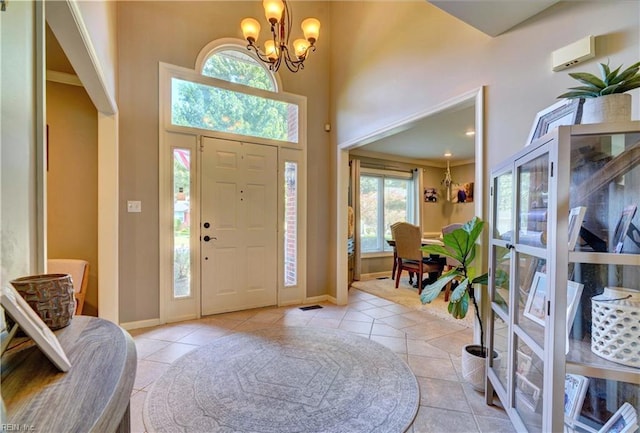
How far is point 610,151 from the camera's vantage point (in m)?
1.17

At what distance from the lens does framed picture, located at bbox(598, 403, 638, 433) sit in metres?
1.12

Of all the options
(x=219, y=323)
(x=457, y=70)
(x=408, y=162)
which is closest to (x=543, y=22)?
(x=457, y=70)

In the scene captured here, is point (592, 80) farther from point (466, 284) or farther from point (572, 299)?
point (466, 284)

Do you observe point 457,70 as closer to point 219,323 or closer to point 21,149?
point 21,149

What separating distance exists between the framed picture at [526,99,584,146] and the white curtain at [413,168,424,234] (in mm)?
4804

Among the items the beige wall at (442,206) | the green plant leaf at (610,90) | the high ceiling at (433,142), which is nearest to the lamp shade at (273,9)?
the high ceiling at (433,142)

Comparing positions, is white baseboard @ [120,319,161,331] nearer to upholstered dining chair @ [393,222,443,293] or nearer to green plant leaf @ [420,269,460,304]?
green plant leaf @ [420,269,460,304]

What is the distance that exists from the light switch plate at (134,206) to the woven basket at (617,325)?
12.0 ft

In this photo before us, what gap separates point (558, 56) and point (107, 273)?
3983 millimetres

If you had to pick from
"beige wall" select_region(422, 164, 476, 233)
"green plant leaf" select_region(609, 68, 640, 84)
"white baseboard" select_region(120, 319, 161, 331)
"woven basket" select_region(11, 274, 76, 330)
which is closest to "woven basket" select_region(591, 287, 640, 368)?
"green plant leaf" select_region(609, 68, 640, 84)

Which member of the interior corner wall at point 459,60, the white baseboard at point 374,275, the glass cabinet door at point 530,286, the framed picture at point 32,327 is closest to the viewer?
the framed picture at point 32,327

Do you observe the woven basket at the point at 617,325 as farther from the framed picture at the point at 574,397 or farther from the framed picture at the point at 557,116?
the framed picture at the point at 557,116

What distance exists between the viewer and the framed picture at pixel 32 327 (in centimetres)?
64

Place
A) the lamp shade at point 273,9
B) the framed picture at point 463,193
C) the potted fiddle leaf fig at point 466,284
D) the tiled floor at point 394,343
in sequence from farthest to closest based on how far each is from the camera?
the framed picture at point 463,193 < the lamp shade at point 273,9 < the potted fiddle leaf fig at point 466,284 < the tiled floor at point 394,343
